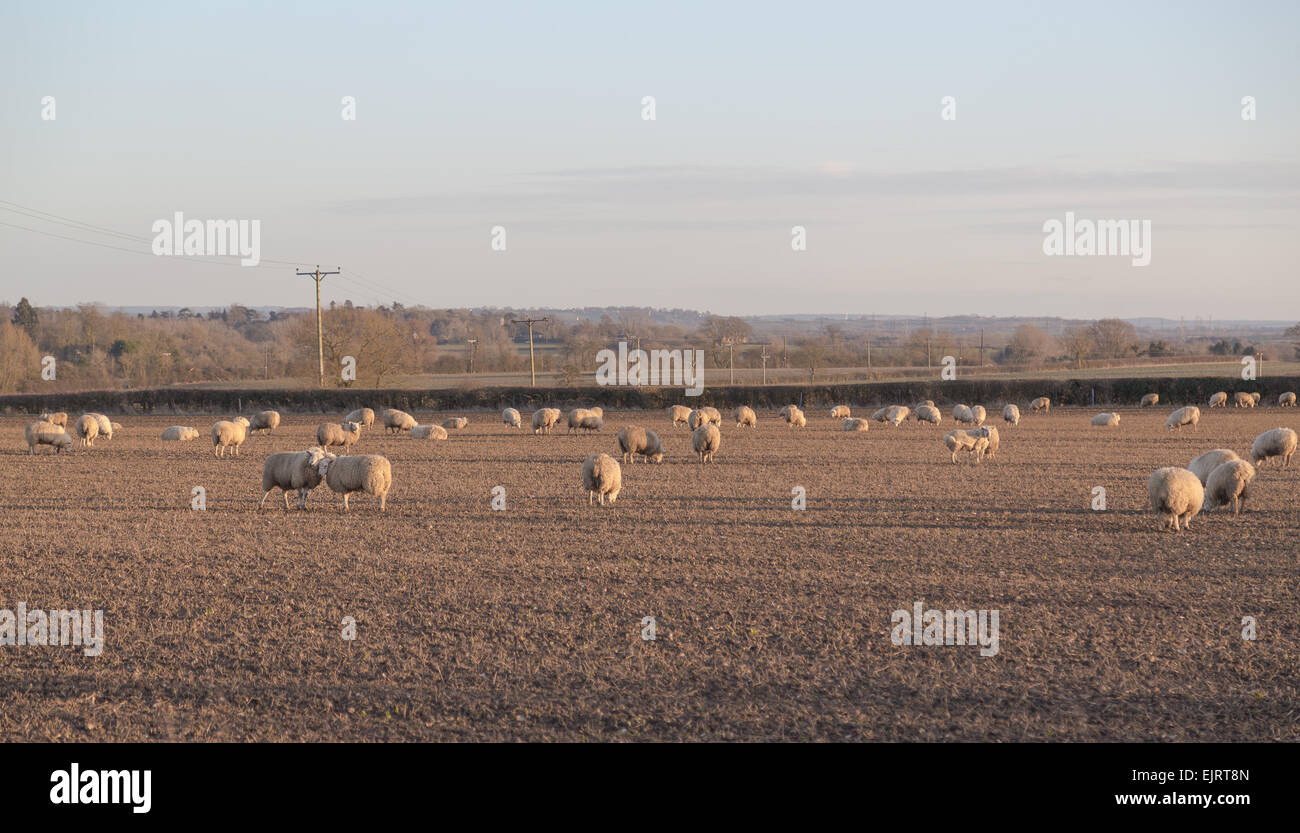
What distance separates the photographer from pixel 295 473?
1944 cm

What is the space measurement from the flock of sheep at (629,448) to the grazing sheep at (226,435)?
3cm

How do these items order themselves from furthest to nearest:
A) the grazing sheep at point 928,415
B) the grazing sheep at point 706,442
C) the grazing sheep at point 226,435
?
the grazing sheep at point 928,415, the grazing sheep at point 226,435, the grazing sheep at point 706,442

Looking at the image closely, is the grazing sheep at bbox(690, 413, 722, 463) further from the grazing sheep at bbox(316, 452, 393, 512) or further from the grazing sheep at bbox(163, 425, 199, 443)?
the grazing sheep at bbox(163, 425, 199, 443)

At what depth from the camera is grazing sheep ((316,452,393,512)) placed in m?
19.0

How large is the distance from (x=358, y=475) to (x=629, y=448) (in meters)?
10.1

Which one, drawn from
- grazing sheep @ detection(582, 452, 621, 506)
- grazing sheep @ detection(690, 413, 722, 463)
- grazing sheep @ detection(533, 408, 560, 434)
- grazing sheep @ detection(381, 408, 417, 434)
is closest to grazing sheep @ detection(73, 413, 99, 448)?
grazing sheep @ detection(381, 408, 417, 434)

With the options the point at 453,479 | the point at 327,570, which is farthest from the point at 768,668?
the point at 453,479

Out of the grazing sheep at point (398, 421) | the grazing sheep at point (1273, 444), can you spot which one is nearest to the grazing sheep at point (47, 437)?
the grazing sheep at point (398, 421)

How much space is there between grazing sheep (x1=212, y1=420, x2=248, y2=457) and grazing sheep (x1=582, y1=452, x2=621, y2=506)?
15130mm

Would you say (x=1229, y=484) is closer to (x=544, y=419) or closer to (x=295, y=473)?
(x=295, y=473)

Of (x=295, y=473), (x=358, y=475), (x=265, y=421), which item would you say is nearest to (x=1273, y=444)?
(x=358, y=475)

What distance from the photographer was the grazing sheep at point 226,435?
31005 millimetres

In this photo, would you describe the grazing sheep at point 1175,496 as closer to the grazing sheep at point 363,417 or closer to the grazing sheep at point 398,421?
the grazing sheep at point 398,421

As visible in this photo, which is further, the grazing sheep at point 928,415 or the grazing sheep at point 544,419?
the grazing sheep at point 928,415
